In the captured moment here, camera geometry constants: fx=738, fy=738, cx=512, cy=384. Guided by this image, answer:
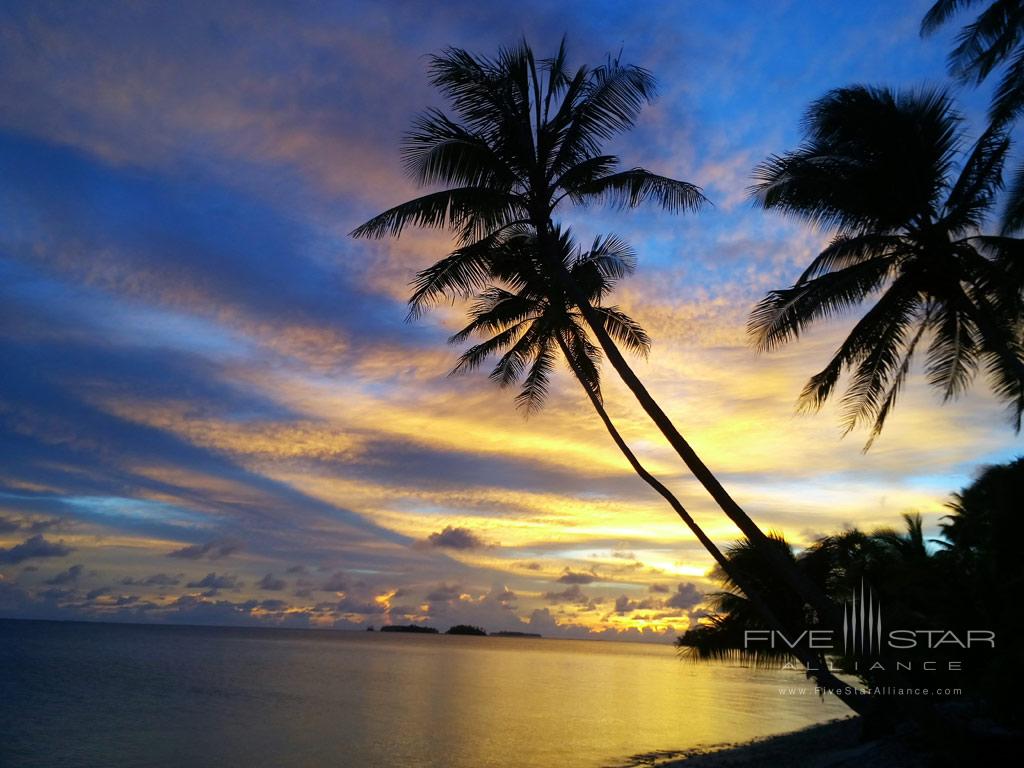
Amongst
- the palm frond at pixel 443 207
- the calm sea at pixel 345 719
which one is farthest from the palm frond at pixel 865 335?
the calm sea at pixel 345 719

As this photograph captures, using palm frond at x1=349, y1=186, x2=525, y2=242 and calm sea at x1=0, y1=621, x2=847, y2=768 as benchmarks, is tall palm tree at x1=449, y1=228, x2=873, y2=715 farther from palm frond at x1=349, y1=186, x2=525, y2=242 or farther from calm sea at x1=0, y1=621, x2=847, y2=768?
calm sea at x1=0, y1=621, x2=847, y2=768

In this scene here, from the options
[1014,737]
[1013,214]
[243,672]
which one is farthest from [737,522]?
[243,672]

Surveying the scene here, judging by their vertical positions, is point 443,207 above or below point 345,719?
above

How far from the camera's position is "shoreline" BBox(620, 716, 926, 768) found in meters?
11.4

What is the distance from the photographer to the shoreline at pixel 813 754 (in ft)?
37.3

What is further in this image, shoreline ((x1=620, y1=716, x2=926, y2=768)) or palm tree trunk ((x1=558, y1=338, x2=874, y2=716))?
shoreline ((x1=620, y1=716, x2=926, y2=768))

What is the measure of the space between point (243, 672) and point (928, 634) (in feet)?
178

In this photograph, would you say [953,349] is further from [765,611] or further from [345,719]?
[345,719]

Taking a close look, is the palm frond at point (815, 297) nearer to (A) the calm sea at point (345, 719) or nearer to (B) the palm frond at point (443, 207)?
→ (B) the palm frond at point (443, 207)

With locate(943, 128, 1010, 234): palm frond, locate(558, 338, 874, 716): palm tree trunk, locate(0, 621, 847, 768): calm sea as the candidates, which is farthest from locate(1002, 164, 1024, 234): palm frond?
locate(0, 621, 847, 768): calm sea

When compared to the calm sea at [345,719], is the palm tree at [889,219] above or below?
above

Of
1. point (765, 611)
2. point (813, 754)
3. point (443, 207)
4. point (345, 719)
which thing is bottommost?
point (345, 719)

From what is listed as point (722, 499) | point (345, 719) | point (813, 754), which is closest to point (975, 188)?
point (722, 499)

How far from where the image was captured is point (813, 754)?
635 inches
